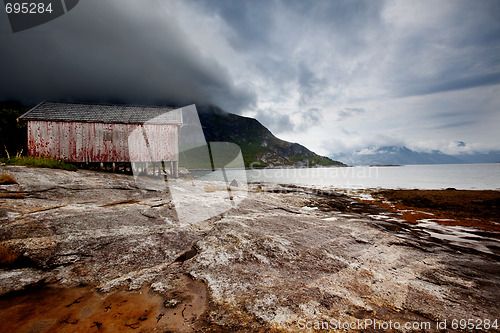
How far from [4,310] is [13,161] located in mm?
20047

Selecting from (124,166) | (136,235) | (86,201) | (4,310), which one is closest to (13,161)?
(124,166)

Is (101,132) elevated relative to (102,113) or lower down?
lower down

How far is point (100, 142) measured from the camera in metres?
23.5

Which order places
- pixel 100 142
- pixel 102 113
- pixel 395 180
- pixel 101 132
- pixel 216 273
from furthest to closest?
pixel 395 180
pixel 102 113
pixel 101 132
pixel 100 142
pixel 216 273

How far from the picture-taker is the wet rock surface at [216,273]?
3.89m

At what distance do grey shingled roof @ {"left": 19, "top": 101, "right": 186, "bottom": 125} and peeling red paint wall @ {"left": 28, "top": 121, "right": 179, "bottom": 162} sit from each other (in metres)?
0.60

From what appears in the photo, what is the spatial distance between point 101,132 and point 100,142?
1191 millimetres

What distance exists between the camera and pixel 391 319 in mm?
3984

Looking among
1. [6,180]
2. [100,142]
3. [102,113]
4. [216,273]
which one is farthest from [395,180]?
[6,180]

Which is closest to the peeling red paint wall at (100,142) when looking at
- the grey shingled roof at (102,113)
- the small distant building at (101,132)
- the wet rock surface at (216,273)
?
the small distant building at (101,132)

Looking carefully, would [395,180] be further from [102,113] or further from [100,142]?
[102,113]

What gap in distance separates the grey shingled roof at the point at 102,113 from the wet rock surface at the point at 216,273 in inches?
671

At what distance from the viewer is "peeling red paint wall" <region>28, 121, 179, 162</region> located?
2203 centimetres

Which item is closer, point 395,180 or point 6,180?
point 6,180
